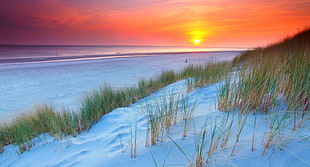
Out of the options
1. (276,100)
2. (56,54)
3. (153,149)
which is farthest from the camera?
(56,54)

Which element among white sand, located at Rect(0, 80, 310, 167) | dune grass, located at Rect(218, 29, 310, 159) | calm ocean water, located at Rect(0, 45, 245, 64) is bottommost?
white sand, located at Rect(0, 80, 310, 167)

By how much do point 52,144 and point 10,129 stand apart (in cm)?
120

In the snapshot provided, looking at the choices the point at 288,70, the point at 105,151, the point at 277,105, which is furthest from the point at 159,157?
the point at 288,70

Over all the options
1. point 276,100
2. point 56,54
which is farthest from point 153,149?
point 56,54

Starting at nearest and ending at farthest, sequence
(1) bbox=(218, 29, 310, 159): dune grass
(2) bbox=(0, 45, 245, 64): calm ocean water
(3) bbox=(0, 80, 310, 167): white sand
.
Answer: (3) bbox=(0, 80, 310, 167): white sand
(1) bbox=(218, 29, 310, 159): dune grass
(2) bbox=(0, 45, 245, 64): calm ocean water

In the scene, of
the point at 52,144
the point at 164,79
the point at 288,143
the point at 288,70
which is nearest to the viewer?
the point at 288,143

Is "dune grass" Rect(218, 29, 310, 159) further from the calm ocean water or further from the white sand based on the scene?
the calm ocean water

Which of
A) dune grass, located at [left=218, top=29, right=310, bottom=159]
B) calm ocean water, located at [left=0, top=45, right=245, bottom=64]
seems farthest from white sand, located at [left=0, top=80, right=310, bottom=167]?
calm ocean water, located at [left=0, top=45, right=245, bottom=64]

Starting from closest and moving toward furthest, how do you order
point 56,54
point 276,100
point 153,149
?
point 153,149 → point 276,100 → point 56,54

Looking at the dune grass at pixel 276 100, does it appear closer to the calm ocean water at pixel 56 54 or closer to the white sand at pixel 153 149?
the white sand at pixel 153 149

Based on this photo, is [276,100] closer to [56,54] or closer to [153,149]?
[153,149]

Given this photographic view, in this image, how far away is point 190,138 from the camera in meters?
1.79

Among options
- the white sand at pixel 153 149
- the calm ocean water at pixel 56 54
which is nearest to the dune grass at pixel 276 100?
the white sand at pixel 153 149

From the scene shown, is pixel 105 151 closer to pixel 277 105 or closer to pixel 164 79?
pixel 277 105
